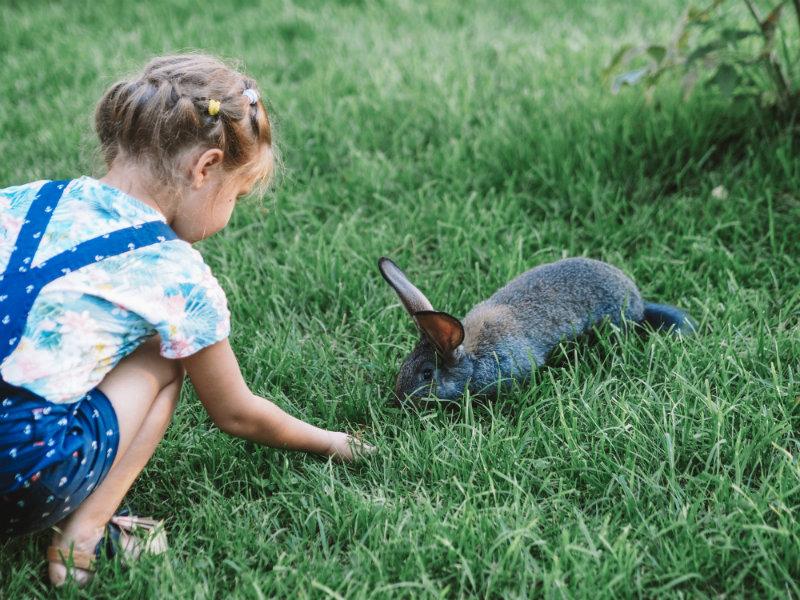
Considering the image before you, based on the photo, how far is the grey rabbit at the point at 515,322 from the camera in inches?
103

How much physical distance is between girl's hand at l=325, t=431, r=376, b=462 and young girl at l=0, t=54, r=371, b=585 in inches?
7.4

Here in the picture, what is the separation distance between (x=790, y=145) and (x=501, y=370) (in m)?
1.97

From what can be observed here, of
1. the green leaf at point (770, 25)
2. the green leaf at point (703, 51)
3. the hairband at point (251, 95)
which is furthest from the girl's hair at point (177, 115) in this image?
the green leaf at point (770, 25)

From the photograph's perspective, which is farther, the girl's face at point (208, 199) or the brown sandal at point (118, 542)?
the girl's face at point (208, 199)

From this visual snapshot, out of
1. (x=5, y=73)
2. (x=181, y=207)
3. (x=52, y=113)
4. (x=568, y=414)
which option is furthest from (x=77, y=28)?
(x=568, y=414)

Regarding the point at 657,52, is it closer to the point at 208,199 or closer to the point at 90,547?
the point at 208,199

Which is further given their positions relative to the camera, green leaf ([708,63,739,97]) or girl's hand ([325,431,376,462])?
green leaf ([708,63,739,97])

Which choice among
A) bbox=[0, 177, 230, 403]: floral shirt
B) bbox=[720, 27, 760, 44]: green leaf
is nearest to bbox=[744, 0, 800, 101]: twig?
bbox=[720, 27, 760, 44]: green leaf

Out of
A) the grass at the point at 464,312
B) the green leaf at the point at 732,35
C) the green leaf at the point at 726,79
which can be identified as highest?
the green leaf at the point at 732,35

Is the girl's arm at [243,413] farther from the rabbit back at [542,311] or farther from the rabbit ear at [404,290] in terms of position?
the rabbit back at [542,311]

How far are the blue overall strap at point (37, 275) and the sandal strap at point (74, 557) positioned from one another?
0.53 metres

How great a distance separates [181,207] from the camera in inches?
88.4

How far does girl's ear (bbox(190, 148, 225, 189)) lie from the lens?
2.17 metres

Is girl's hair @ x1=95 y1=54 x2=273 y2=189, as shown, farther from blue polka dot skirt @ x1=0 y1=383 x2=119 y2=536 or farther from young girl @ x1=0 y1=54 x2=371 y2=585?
blue polka dot skirt @ x1=0 y1=383 x2=119 y2=536
